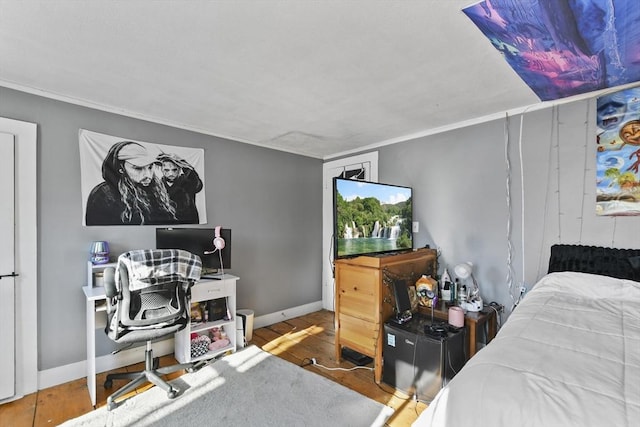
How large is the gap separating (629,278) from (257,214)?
3.28 meters

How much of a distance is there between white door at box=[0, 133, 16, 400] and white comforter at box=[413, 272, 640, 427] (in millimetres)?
2785

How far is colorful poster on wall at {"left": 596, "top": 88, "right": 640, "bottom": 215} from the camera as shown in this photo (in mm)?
2125

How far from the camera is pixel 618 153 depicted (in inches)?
85.9

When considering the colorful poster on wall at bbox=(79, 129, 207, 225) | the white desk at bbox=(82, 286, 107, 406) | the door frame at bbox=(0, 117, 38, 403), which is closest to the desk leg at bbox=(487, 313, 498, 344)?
the colorful poster on wall at bbox=(79, 129, 207, 225)

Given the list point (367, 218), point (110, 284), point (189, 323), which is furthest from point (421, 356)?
point (110, 284)

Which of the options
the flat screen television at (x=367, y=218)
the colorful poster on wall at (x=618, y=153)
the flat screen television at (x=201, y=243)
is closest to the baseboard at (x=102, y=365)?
the flat screen television at (x=201, y=243)

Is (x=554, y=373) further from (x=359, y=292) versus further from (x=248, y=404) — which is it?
(x=248, y=404)

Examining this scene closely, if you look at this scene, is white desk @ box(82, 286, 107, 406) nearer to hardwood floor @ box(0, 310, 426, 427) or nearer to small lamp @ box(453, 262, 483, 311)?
hardwood floor @ box(0, 310, 426, 427)

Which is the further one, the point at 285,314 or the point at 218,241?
the point at 285,314

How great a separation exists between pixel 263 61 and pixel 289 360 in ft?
8.10

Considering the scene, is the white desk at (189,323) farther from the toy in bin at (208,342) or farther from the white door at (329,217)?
the white door at (329,217)

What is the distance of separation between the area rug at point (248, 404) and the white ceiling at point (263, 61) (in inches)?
88.5

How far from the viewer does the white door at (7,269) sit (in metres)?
2.14

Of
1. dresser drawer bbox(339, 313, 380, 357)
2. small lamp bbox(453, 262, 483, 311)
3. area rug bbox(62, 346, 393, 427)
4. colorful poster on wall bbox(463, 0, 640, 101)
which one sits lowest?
area rug bbox(62, 346, 393, 427)
